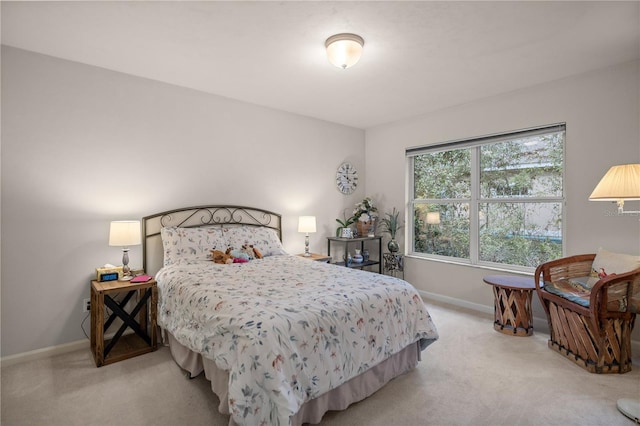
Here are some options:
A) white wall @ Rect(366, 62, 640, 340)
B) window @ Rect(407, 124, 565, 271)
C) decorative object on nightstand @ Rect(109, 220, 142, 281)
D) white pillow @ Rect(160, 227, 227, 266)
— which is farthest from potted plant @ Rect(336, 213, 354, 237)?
decorative object on nightstand @ Rect(109, 220, 142, 281)

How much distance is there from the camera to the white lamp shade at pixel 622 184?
2.36 meters

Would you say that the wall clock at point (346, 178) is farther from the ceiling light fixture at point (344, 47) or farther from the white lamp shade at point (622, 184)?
the white lamp shade at point (622, 184)

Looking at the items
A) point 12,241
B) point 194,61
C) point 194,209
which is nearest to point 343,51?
point 194,61

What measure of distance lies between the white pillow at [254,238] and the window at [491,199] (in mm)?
2282

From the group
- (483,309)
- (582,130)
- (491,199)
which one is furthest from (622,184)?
(483,309)

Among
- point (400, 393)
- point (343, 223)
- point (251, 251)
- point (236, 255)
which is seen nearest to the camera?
point (400, 393)

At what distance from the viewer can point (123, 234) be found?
275 centimetres

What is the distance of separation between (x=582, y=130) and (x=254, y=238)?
3.61 meters

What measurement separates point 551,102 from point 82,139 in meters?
4.69

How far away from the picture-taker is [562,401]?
2098mm

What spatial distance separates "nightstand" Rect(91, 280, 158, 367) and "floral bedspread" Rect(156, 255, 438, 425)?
6.3 inches

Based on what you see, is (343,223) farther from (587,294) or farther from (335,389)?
(335,389)

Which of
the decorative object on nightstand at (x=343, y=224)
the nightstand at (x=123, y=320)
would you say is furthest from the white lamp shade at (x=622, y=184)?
the nightstand at (x=123, y=320)

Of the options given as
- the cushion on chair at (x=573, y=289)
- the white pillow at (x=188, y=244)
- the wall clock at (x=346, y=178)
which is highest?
the wall clock at (x=346, y=178)
